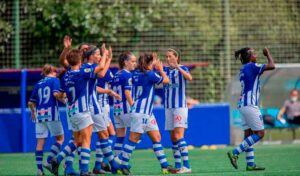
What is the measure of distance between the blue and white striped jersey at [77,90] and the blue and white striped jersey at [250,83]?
9.88ft

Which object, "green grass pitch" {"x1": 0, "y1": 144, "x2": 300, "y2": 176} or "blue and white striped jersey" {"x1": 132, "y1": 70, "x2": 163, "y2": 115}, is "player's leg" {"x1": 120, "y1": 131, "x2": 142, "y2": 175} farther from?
"green grass pitch" {"x1": 0, "y1": 144, "x2": 300, "y2": 176}

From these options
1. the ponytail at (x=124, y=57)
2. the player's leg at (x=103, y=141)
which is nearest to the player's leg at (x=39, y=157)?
the player's leg at (x=103, y=141)

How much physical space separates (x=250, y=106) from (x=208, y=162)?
2883 mm

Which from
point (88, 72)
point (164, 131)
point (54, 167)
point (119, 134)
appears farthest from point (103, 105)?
point (164, 131)

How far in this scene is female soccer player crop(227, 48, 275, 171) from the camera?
1580 cm

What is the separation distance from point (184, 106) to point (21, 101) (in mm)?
9241

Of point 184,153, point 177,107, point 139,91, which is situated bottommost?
point 184,153

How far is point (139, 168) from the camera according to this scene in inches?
686

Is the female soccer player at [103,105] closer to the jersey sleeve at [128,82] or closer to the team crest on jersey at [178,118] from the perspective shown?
the jersey sleeve at [128,82]

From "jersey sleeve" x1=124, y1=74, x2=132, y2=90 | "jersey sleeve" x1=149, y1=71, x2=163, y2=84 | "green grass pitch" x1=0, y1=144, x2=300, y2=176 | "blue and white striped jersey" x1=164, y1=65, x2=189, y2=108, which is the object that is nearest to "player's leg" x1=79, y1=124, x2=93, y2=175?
"jersey sleeve" x1=149, y1=71, x2=163, y2=84

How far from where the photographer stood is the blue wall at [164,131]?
2461 cm

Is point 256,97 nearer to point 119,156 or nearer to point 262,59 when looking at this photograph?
point 119,156

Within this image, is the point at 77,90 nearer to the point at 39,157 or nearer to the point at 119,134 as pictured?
the point at 39,157

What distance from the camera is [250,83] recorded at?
16.0m
